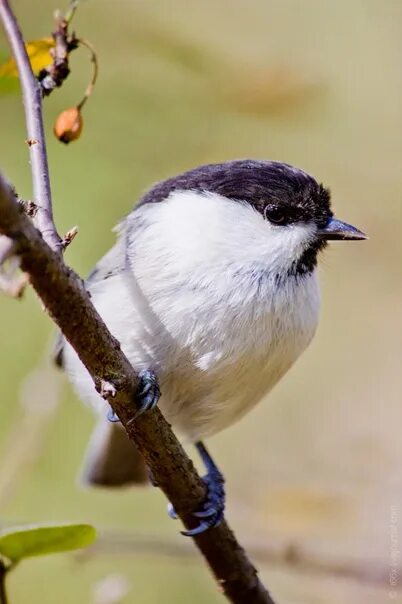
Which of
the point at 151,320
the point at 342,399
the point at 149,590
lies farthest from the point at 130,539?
the point at 342,399

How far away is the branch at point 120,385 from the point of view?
3.53ft

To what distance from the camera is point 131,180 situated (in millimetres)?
3014

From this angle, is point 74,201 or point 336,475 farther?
point 74,201

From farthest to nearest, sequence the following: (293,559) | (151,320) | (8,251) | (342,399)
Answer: (342,399)
(293,559)
(151,320)
(8,251)

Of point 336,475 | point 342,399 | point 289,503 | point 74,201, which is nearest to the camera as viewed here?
point 289,503

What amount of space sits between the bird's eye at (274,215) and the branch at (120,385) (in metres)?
0.56

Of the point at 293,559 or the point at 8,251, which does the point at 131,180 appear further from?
the point at 8,251

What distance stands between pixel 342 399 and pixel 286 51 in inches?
48.4

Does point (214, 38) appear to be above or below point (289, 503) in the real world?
above

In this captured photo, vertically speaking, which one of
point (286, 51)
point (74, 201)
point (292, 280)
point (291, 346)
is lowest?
point (291, 346)

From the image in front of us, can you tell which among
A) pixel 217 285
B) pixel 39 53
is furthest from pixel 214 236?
pixel 39 53

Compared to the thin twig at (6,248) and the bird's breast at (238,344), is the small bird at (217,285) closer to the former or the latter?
the bird's breast at (238,344)

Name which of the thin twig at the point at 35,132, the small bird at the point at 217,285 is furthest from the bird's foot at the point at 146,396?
the thin twig at the point at 35,132

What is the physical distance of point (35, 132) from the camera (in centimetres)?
133
